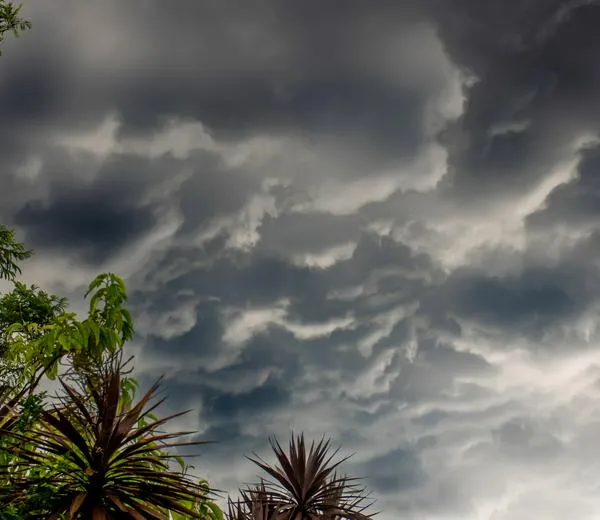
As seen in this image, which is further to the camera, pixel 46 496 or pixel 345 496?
pixel 345 496

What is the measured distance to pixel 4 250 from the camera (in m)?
18.8

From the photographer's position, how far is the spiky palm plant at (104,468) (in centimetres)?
934

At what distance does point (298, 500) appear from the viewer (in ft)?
61.6

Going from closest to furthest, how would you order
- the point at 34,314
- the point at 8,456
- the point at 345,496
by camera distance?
the point at 8,456, the point at 345,496, the point at 34,314

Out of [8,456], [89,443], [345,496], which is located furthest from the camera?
[345,496]

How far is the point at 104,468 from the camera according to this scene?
31.3 ft

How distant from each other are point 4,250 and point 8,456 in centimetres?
957

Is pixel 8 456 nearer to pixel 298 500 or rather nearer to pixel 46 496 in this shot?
pixel 46 496

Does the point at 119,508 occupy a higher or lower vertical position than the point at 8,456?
lower

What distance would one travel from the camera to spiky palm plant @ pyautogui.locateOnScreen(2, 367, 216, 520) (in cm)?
934

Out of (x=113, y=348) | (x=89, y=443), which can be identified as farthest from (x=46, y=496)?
(x=113, y=348)

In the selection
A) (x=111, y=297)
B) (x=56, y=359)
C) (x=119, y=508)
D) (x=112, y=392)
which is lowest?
(x=119, y=508)

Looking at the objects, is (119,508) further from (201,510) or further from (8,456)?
(201,510)

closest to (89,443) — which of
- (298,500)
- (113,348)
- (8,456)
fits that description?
(8,456)
